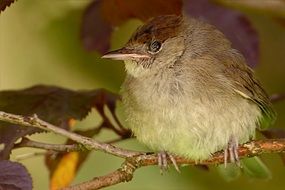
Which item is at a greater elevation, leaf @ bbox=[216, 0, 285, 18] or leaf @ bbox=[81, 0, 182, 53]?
leaf @ bbox=[81, 0, 182, 53]

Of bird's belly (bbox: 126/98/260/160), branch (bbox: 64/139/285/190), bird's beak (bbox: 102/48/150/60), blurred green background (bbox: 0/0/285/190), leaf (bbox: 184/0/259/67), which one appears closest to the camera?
branch (bbox: 64/139/285/190)

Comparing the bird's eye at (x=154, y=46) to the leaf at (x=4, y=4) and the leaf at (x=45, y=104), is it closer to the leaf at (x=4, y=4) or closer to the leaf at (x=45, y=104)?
the leaf at (x=45, y=104)

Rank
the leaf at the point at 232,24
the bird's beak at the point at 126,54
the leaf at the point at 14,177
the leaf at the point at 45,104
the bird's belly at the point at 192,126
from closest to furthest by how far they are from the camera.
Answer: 1. the leaf at the point at 14,177
2. the leaf at the point at 45,104
3. the bird's belly at the point at 192,126
4. the bird's beak at the point at 126,54
5. the leaf at the point at 232,24

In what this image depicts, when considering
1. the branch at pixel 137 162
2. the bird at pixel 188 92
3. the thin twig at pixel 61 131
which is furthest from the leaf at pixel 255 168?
the thin twig at pixel 61 131

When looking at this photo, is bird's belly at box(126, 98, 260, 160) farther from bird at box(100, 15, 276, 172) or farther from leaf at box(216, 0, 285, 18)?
leaf at box(216, 0, 285, 18)

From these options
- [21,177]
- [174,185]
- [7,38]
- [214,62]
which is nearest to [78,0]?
[7,38]

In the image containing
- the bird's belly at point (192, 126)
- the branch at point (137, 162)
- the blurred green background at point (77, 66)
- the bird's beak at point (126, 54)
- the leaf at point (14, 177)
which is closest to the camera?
the leaf at point (14, 177)

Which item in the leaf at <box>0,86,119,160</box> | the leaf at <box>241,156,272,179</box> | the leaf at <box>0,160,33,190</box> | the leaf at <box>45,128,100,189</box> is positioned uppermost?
the leaf at <box>0,86,119,160</box>

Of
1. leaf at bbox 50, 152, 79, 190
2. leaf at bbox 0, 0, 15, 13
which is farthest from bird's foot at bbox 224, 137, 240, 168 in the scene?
leaf at bbox 0, 0, 15, 13
